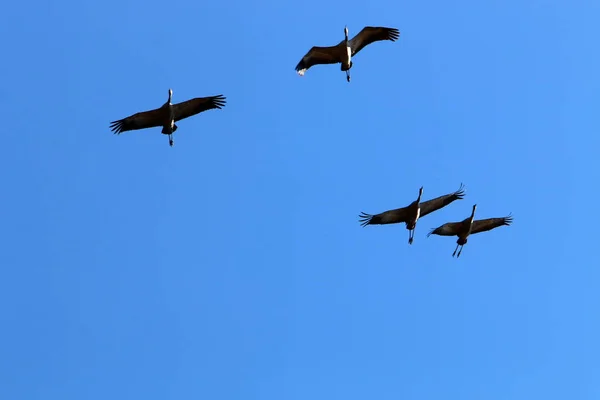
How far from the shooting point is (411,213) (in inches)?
2133

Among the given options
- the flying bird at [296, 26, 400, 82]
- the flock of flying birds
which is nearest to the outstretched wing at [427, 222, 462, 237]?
the flock of flying birds

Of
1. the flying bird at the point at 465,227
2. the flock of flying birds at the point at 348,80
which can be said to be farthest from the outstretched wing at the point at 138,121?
the flying bird at the point at 465,227

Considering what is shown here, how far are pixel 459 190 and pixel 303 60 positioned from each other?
7454 mm

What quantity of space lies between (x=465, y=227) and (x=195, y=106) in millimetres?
10993

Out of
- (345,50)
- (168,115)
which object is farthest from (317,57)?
(168,115)

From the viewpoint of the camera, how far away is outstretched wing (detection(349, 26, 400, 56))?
182ft

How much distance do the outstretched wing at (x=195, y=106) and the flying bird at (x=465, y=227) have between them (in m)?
9.23

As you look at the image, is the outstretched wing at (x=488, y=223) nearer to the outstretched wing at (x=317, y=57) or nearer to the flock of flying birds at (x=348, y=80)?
the flock of flying birds at (x=348, y=80)

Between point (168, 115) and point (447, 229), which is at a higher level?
point (168, 115)

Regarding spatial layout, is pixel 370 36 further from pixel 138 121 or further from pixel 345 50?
pixel 138 121

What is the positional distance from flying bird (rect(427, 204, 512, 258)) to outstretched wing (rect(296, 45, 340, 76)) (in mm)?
7399

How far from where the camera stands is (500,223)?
56281 millimetres

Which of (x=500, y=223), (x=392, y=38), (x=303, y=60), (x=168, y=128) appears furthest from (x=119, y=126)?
(x=500, y=223)

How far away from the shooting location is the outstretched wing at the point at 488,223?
5603cm
